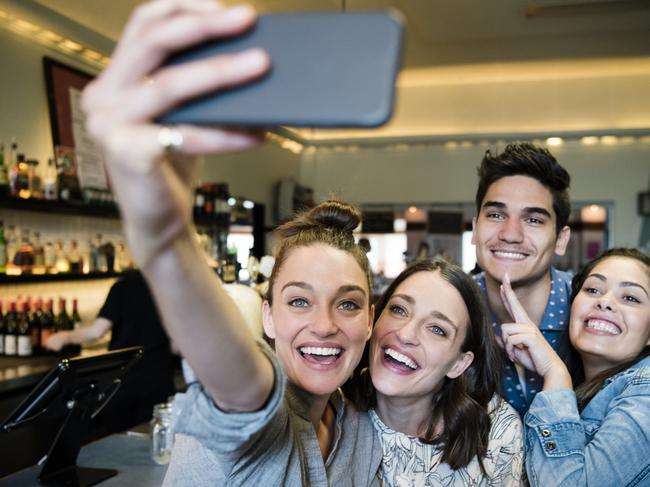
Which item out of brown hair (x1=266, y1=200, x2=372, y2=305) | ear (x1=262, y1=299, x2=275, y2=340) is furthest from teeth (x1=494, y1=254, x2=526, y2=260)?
ear (x1=262, y1=299, x2=275, y2=340)

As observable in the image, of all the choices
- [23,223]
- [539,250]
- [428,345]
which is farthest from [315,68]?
[23,223]

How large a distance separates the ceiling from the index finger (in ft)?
8.64

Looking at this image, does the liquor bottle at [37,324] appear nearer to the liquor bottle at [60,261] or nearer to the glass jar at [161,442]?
the liquor bottle at [60,261]

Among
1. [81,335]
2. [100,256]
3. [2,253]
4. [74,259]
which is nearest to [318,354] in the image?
[81,335]

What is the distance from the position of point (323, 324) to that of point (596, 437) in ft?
2.36

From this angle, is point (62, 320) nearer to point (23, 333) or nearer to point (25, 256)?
point (23, 333)

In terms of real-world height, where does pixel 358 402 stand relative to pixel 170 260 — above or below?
below

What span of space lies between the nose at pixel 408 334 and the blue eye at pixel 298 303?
1.17 feet

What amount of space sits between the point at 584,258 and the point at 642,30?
289cm

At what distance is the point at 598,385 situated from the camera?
166 cm

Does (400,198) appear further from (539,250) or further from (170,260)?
(170,260)

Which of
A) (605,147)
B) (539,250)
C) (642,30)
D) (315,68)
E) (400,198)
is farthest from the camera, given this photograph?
(400,198)

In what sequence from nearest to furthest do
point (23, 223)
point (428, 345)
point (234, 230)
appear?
point (428, 345) < point (23, 223) < point (234, 230)

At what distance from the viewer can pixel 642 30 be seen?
5.52 m
